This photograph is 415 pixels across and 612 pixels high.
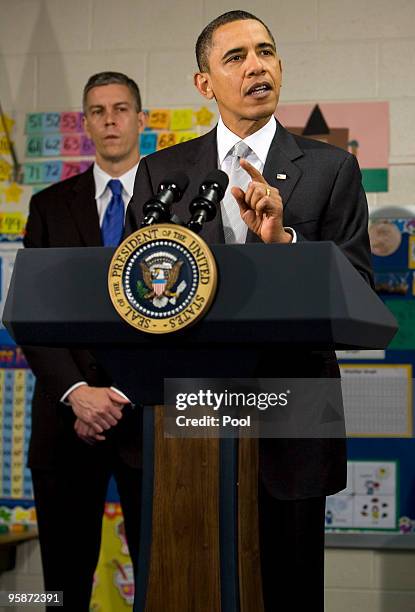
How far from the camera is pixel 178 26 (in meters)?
3.43

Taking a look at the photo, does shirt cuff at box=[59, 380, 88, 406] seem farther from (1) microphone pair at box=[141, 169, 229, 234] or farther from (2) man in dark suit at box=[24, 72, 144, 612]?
(1) microphone pair at box=[141, 169, 229, 234]

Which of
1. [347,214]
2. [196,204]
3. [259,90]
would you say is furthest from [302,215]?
[196,204]

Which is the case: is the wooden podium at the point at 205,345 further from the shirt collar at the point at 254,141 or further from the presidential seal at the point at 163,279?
the shirt collar at the point at 254,141

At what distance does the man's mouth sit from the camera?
62.4 inches

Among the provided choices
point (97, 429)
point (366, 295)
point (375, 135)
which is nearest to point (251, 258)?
point (366, 295)

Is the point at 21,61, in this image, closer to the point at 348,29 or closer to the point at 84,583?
the point at 348,29

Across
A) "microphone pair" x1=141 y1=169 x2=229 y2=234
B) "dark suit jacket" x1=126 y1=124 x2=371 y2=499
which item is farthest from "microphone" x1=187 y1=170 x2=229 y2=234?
"dark suit jacket" x1=126 y1=124 x2=371 y2=499

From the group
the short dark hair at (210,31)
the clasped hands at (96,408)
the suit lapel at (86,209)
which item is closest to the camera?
the short dark hair at (210,31)

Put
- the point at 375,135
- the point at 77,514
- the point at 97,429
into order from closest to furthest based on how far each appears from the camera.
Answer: the point at 97,429 → the point at 77,514 → the point at 375,135

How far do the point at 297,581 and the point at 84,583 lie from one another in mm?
1292

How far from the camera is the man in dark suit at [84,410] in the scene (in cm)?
247

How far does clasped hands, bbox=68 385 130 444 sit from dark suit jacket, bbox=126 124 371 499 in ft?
2.83

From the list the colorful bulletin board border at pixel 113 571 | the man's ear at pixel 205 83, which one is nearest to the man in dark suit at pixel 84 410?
the colorful bulletin board border at pixel 113 571

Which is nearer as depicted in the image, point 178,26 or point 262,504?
point 262,504
